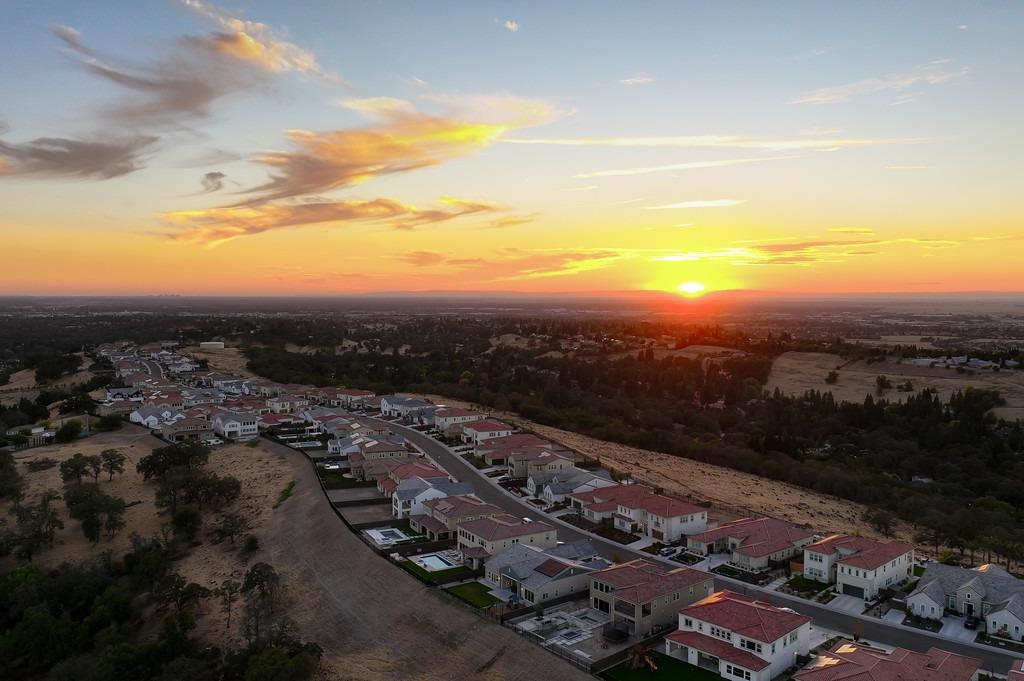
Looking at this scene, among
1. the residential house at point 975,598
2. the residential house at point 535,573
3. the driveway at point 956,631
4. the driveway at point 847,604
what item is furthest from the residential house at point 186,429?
the driveway at point 956,631

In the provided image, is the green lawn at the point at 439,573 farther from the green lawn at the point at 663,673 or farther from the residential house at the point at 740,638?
the residential house at the point at 740,638

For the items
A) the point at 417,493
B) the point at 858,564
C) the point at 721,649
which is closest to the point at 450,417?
the point at 417,493

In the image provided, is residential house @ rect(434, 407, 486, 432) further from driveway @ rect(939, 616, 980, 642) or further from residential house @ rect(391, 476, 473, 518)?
driveway @ rect(939, 616, 980, 642)

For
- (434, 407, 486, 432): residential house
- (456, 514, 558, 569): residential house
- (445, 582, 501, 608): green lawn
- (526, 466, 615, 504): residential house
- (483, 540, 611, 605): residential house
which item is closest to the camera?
(445, 582, 501, 608): green lawn

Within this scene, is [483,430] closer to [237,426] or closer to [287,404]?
[237,426]

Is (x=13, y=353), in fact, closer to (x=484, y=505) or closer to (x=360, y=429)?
(x=360, y=429)

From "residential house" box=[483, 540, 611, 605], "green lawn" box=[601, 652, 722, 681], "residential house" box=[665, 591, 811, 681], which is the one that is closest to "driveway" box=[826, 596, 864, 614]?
"residential house" box=[665, 591, 811, 681]
